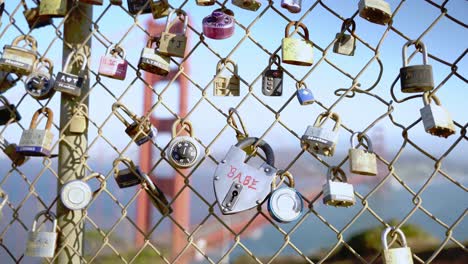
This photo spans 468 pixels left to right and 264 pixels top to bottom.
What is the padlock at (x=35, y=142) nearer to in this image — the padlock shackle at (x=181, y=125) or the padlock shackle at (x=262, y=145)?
the padlock shackle at (x=181, y=125)

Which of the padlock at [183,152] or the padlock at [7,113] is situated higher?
the padlock at [183,152]

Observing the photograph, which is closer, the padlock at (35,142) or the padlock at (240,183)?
the padlock at (240,183)

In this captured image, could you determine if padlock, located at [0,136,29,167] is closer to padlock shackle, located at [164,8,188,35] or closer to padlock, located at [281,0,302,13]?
padlock shackle, located at [164,8,188,35]

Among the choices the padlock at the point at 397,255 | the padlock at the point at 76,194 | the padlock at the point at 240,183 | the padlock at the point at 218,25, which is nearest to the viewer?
the padlock at the point at 397,255

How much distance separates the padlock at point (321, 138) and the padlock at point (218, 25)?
31 centimetres

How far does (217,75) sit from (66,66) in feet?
1.40

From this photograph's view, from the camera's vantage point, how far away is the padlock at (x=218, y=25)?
50.6 inches

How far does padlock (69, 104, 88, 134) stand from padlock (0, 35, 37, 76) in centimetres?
19

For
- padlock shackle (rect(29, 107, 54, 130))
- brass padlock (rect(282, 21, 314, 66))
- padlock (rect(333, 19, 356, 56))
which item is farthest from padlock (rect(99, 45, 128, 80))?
padlock (rect(333, 19, 356, 56))

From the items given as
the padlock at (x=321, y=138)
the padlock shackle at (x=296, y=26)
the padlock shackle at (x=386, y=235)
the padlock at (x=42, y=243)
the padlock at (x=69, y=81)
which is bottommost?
the padlock at (x=42, y=243)

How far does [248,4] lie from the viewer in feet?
4.20

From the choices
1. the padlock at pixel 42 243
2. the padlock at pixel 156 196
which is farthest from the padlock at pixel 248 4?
the padlock at pixel 42 243

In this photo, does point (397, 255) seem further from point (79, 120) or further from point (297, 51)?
point (79, 120)

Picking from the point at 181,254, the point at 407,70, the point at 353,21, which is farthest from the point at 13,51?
the point at 407,70
